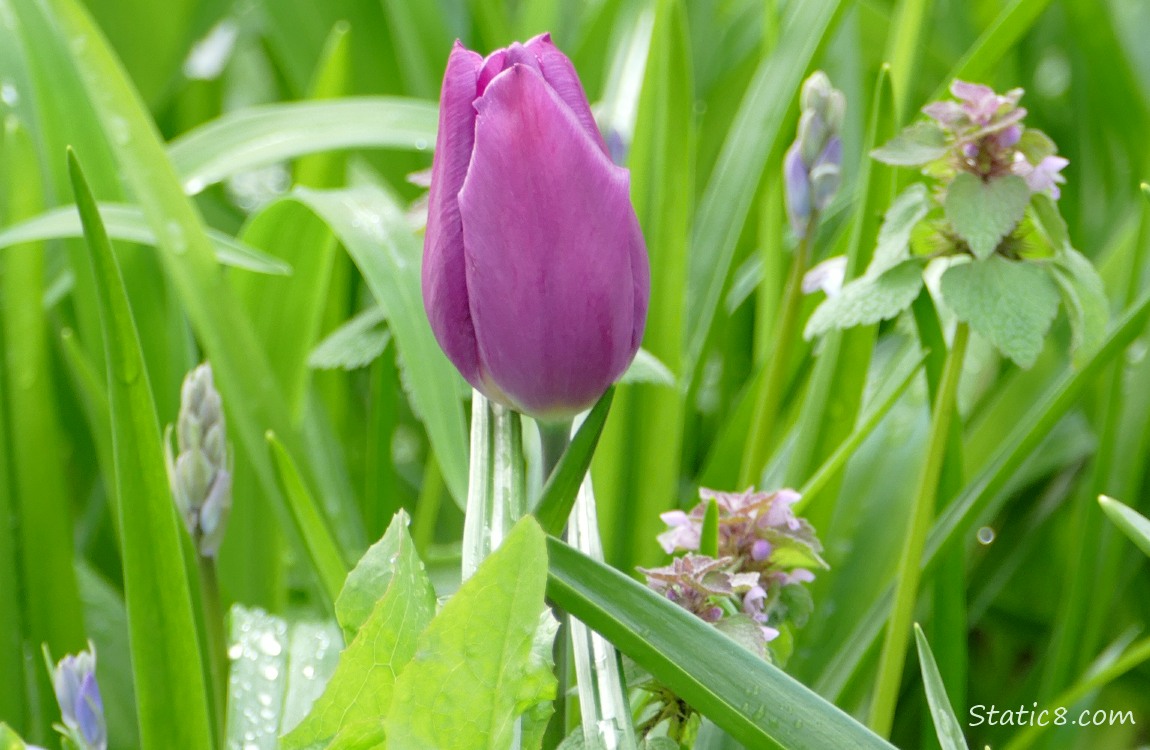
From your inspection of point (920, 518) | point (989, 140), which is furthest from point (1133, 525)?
point (989, 140)

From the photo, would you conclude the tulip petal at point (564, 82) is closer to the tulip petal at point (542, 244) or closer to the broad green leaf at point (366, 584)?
the tulip petal at point (542, 244)

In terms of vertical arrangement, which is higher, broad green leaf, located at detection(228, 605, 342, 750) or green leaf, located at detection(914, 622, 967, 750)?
green leaf, located at detection(914, 622, 967, 750)

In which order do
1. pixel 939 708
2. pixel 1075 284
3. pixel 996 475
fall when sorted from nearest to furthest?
pixel 939 708
pixel 1075 284
pixel 996 475

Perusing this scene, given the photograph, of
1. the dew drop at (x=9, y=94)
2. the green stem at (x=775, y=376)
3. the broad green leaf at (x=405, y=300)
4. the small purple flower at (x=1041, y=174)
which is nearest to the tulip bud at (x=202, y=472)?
the broad green leaf at (x=405, y=300)

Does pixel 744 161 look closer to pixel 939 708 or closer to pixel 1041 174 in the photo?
pixel 1041 174

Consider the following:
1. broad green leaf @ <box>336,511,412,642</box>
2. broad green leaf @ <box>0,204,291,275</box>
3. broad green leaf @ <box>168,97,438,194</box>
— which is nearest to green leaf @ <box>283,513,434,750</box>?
broad green leaf @ <box>336,511,412,642</box>

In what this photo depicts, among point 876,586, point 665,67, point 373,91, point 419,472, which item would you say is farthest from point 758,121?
point 373,91

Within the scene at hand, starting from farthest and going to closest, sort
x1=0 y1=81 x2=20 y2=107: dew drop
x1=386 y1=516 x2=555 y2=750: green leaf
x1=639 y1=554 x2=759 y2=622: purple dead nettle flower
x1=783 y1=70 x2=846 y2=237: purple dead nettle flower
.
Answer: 1. x1=0 y1=81 x2=20 y2=107: dew drop
2. x1=783 y1=70 x2=846 y2=237: purple dead nettle flower
3. x1=639 y1=554 x2=759 y2=622: purple dead nettle flower
4. x1=386 y1=516 x2=555 y2=750: green leaf

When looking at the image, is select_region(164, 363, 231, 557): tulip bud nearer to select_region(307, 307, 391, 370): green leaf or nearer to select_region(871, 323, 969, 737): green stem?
select_region(307, 307, 391, 370): green leaf

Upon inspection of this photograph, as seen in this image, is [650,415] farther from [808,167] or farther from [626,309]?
[626,309]
